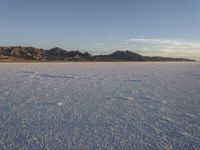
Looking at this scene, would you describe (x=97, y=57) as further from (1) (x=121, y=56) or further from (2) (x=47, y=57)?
(2) (x=47, y=57)

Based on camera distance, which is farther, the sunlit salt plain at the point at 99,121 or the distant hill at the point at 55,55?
the distant hill at the point at 55,55

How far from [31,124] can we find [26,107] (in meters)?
1.15

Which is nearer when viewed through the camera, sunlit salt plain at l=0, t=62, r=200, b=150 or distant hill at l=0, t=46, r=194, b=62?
sunlit salt plain at l=0, t=62, r=200, b=150

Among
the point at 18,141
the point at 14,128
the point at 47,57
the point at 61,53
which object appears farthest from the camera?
the point at 61,53

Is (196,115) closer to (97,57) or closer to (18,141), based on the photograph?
(18,141)

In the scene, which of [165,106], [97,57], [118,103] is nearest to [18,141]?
[118,103]

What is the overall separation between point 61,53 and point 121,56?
18.7 metres

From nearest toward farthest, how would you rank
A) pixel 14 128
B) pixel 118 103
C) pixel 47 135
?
pixel 47 135
pixel 14 128
pixel 118 103

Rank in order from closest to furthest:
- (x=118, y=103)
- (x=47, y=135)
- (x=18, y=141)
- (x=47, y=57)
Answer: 1. (x=18, y=141)
2. (x=47, y=135)
3. (x=118, y=103)
4. (x=47, y=57)

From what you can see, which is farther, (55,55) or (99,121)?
(55,55)

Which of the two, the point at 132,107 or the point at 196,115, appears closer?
the point at 196,115

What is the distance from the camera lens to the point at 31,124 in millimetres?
3912

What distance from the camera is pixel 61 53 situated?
278 ft

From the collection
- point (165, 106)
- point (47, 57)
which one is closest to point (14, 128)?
point (165, 106)
